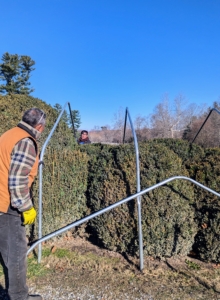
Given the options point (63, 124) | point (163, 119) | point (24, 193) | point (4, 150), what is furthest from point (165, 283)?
point (163, 119)

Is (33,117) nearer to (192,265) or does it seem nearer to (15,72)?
(192,265)

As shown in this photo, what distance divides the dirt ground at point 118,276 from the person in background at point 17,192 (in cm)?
81

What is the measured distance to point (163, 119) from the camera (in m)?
31.9

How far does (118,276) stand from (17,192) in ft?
6.14

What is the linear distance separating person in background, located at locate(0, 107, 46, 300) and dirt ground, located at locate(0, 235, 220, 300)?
0.81 meters

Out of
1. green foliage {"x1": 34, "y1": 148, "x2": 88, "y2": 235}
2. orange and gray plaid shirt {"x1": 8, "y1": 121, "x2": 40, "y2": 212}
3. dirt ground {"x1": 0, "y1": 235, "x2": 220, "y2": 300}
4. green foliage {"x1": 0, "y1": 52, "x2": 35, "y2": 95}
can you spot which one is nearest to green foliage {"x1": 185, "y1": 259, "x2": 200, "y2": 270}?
dirt ground {"x1": 0, "y1": 235, "x2": 220, "y2": 300}

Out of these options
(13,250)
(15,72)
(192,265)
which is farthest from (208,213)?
(15,72)

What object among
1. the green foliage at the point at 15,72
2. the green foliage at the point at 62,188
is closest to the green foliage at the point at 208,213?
the green foliage at the point at 62,188

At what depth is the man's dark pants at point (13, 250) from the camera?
8.02 ft

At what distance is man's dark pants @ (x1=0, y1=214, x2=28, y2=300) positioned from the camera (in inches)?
96.3

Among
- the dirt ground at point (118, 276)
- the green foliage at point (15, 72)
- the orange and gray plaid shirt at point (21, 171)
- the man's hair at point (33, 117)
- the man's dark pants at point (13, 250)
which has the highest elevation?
the green foliage at point (15, 72)

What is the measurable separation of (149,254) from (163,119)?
95.5ft

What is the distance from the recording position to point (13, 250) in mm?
2463

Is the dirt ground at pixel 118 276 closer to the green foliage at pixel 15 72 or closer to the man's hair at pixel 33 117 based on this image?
the man's hair at pixel 33 117
